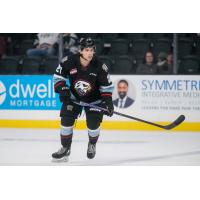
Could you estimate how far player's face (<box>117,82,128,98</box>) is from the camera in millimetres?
Result: 7406

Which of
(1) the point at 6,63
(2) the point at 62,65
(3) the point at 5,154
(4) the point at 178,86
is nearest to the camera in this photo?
(2) the point at 62,65

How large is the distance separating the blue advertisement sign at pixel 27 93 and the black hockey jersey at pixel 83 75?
2.08 m

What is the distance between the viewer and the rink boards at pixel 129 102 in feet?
23.8

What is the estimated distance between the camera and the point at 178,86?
287 inches

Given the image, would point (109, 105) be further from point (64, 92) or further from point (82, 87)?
point (64, 92)

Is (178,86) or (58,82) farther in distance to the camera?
(178,86)

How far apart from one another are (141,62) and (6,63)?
1.77 meters

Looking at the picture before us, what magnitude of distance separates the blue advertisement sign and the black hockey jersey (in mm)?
2081

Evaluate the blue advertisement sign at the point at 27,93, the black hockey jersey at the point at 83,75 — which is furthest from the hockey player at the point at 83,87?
the blue advertisement sign at the point at 27,93

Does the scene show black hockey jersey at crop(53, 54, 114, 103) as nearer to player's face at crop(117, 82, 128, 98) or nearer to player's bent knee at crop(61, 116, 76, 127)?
player's bent knee at crop(61, 116, 76, 127)

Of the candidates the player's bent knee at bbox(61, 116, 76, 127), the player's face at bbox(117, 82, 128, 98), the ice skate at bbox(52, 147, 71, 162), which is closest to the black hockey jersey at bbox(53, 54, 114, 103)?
the player's bent knee at bbox(61, 116, 76, 127)

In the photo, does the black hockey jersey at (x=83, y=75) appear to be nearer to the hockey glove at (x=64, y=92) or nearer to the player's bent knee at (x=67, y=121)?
the hockey glove at (x=64, y=92)
